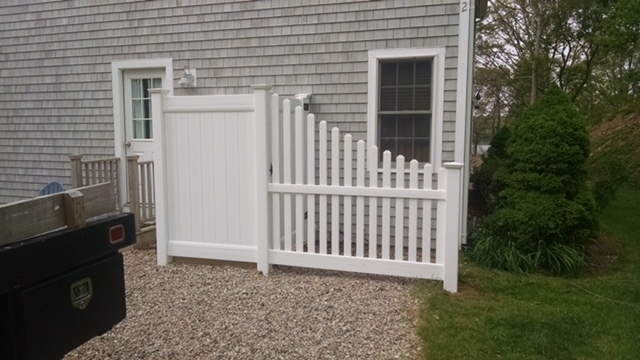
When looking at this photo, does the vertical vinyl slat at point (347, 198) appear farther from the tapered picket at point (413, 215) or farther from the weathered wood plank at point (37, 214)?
the weathered wood plank at point (37, 214)

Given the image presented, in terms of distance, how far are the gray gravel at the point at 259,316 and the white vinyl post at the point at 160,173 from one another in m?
0.24

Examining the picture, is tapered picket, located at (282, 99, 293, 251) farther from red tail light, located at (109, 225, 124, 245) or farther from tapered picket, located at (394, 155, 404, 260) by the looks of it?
red tail light, located at (109, 225, 124, 245)

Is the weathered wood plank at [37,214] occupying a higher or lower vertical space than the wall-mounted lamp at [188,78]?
lower

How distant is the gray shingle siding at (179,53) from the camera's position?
5.52 meters

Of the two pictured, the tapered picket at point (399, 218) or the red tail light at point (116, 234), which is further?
the tapered picket at point (399, 218)

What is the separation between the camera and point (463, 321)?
10.9 ft

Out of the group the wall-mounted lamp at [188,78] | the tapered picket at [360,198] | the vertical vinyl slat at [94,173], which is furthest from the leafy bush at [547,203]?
the vertical vinyl slat at [94,173]

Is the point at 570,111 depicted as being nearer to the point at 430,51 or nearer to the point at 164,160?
the point at 430,51

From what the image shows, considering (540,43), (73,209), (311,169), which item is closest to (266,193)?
(311,169)

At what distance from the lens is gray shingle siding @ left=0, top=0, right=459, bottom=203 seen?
18.1 feet

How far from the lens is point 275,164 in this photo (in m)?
4.29

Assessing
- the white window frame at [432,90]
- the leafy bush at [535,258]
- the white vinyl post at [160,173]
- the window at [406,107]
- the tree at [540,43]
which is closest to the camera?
the white vinyl post at [160,173]

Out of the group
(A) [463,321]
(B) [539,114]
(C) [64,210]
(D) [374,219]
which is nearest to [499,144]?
(B) [539,114]

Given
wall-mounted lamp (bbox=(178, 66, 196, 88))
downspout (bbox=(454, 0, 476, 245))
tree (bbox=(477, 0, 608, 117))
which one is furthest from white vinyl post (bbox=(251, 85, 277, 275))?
tree (bbox=(477, 0, 608, 117))
